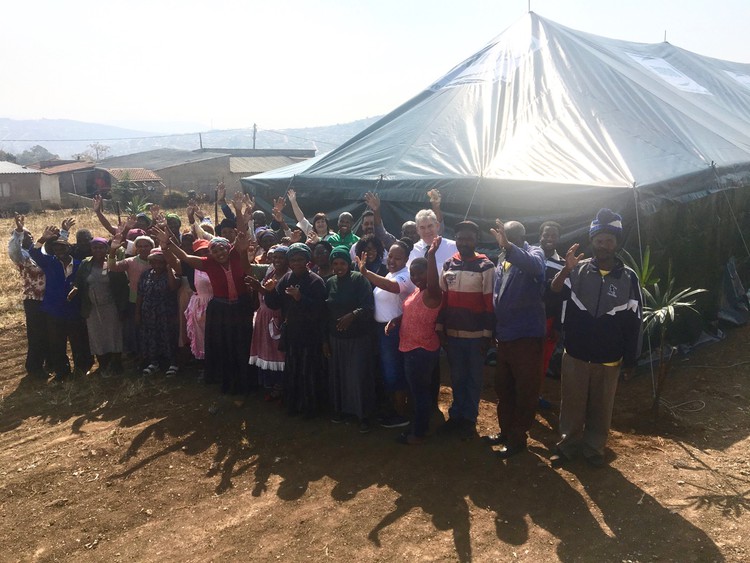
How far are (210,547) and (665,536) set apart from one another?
8.46 feet

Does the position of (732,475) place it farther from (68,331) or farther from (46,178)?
(46,178)

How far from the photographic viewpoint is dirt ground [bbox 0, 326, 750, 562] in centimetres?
308

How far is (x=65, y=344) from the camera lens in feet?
18.9

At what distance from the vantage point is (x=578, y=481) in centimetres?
359

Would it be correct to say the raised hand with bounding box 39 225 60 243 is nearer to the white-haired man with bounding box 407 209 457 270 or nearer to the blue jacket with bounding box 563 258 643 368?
the white-haired man with bounding box 407 209 457 270

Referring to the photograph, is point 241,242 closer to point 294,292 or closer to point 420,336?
point 294,292

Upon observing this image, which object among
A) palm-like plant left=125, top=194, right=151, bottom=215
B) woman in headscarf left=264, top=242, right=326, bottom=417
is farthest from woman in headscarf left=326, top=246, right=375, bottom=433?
palm-like plant left=125, top=194, right=151, bottom=215

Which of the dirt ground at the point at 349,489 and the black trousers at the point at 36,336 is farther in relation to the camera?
the black trousers at the point at 36,336

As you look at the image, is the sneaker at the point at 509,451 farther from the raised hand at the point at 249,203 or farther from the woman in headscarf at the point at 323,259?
the raised hand at the point at 249,203

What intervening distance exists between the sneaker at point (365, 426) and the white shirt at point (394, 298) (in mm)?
844

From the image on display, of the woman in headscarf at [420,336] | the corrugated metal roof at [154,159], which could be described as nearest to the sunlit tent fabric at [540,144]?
the woman in headscarf at [420,336]

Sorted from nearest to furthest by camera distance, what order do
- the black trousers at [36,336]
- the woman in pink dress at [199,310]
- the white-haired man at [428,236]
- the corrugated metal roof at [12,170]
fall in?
1. the white-haired man at [428,236]
2. the woman in pink dress at [199,310]
3. the black trousers at [36,336]
4. the corrugated metal roof at [12,170]

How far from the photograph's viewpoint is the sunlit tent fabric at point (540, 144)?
575 cm

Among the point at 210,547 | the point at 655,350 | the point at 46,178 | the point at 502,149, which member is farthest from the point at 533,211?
Result: the point at 46,178
